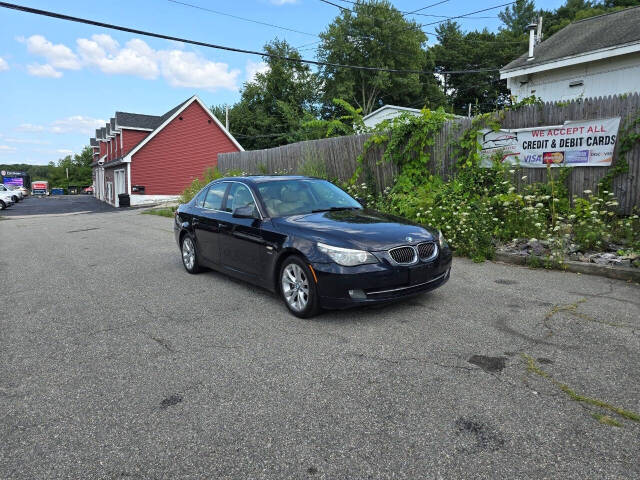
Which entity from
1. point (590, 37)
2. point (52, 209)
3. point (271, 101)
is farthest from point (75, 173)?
point (590, 37)

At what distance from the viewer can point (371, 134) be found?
11570 mm

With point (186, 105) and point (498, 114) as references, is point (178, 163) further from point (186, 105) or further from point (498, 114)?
point (498, 114)

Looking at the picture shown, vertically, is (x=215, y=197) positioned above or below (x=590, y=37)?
below

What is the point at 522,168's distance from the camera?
896 cm

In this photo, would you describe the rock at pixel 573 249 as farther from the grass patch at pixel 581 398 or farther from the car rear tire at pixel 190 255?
the car rear tire at pixel 190 255

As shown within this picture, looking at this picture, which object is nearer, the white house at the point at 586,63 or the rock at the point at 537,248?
the rock at the point at 537,248

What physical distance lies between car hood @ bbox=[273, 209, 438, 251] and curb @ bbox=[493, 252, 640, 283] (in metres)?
2.64

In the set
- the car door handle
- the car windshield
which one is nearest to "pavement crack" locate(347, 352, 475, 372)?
the car door handle

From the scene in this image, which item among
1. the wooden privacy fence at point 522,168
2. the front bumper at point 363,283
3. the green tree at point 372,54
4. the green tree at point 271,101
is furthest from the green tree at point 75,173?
the front bumper at point 363,283

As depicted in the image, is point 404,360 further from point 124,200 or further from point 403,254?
point 124,200

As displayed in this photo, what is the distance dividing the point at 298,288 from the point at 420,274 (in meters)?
1.28

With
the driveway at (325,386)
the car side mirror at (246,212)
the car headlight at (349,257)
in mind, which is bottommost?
the driveway at (325,386)

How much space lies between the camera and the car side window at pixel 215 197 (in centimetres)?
656

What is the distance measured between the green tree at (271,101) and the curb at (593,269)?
4464cm
